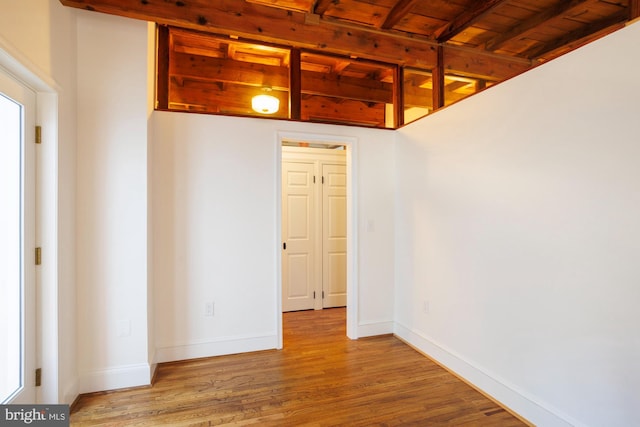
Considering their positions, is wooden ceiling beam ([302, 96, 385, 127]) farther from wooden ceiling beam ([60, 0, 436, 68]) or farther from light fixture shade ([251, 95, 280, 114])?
wooden ceiling beam ([60, 0, 436, 68])

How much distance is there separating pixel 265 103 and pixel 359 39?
1.10 m

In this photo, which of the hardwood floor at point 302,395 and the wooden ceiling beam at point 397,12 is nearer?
the hardwood floor at point 302,395

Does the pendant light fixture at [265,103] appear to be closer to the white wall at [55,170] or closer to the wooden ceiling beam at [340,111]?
the wooden ceiling beam at [340,111]

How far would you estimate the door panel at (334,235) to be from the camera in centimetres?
431

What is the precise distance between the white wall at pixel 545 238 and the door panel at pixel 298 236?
1.82 m

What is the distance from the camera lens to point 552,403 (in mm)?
1826

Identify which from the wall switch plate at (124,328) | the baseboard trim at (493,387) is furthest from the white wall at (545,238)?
the wall switch plate at (124,328)

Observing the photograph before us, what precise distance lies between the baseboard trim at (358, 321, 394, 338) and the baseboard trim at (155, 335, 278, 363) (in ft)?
3.00

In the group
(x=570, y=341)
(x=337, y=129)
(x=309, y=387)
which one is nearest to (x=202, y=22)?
(x=337, y=129)

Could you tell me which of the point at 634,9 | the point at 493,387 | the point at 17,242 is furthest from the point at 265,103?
the point at 493,387

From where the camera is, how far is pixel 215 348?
2.80m

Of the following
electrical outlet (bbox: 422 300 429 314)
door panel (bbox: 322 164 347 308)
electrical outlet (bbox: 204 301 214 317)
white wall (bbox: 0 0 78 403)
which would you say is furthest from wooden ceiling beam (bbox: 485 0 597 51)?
electrical outlet (bbox: 204 301 214 317)

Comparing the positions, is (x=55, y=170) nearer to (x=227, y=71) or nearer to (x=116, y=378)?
(x=116, y=378)

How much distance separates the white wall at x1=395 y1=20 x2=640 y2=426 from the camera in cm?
151
